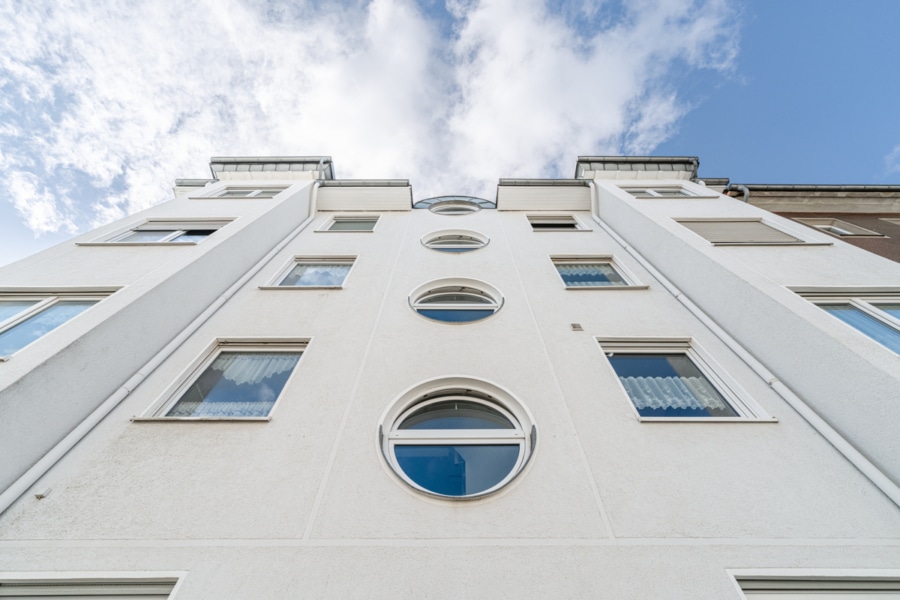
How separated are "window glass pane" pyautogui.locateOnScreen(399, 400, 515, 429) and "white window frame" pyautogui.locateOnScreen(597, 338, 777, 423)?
177 cm

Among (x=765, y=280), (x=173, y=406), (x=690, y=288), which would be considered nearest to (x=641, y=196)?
(x=690, y=288)

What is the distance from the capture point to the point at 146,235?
8312 millimetres

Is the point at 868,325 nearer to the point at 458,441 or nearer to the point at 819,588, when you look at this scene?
the point at 819,588

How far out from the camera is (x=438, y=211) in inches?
481

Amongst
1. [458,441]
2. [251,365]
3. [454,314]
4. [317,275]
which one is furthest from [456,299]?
[251,365]

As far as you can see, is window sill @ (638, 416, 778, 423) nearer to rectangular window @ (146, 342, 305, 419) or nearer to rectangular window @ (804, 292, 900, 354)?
rectangular window @ (804, 292, 900, 354)

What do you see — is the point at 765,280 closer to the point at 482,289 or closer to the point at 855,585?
the point at 855,585

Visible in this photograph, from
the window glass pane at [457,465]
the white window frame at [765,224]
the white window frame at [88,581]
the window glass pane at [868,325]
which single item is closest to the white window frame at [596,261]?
the white window frame at [765,224]

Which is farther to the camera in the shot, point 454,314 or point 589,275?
point 589,275

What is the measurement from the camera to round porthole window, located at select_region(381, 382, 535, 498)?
3.99 metres

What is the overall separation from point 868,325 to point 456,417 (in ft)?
20.1

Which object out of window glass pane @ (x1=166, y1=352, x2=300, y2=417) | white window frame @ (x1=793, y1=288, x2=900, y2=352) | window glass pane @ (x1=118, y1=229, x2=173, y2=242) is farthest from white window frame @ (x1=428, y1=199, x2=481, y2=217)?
white window frame @ (x1=793, y1=288, x2=900, y2=352)

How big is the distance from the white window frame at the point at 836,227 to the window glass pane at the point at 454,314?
12329 millimetres

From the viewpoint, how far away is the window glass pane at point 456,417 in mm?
4691
